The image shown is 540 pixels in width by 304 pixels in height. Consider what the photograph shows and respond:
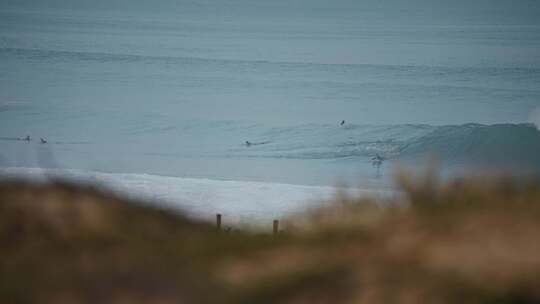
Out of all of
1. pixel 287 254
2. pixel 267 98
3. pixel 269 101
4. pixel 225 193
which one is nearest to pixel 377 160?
pixel 225 193

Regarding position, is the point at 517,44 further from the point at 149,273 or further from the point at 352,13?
the point at 149,273

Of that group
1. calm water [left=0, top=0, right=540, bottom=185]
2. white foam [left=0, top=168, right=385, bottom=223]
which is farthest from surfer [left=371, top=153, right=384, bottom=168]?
white foam [left=0, top=168, right=385, bottom=223]

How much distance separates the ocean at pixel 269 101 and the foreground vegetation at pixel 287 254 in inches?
29.8

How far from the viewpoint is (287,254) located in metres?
3.64

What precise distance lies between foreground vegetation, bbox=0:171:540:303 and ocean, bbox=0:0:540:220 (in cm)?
76

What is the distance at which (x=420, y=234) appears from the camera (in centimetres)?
365

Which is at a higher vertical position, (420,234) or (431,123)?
(420,234)

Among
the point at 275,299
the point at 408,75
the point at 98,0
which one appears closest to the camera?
→ the point at 275,299

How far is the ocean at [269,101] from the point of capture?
2434 centimetres

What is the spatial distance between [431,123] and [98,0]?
86389 millimetres

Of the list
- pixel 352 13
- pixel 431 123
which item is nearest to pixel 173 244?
pixel 431 123

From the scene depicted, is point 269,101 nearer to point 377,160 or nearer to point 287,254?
point 377,160

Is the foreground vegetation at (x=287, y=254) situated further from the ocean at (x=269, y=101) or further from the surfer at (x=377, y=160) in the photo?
the surfer at (x=377, y=160)

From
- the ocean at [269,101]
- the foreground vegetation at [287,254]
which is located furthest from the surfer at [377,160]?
the foreground vegetation at [287,254]
